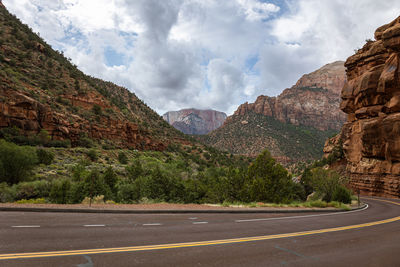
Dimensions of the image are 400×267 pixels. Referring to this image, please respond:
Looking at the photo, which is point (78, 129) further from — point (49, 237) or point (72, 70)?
point (49, 237)

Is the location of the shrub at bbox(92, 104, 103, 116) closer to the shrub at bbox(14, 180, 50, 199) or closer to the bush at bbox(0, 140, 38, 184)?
the bush at bbox(0, 140, 38, 184)

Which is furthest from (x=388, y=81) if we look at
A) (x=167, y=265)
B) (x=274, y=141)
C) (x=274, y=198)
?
(x=274, y=141)

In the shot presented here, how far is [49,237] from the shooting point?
19.2 feet

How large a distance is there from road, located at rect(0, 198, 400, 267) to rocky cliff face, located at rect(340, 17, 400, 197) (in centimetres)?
3035

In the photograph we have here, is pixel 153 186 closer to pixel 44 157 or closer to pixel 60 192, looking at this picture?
pixel 60 192

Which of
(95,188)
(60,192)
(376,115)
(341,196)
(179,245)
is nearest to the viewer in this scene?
(179,245)

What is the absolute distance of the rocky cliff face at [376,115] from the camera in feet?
99.8

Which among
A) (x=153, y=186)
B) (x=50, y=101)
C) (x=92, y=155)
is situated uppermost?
(x=50, y=101)

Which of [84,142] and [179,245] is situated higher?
[84,142]

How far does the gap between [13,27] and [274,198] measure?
69537 millimetres

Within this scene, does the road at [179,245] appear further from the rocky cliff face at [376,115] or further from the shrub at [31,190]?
the rocky cliff face at [376,115]

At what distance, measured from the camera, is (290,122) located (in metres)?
131

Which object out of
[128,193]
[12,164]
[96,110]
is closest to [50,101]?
[96,110]

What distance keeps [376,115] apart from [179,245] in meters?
41.2
